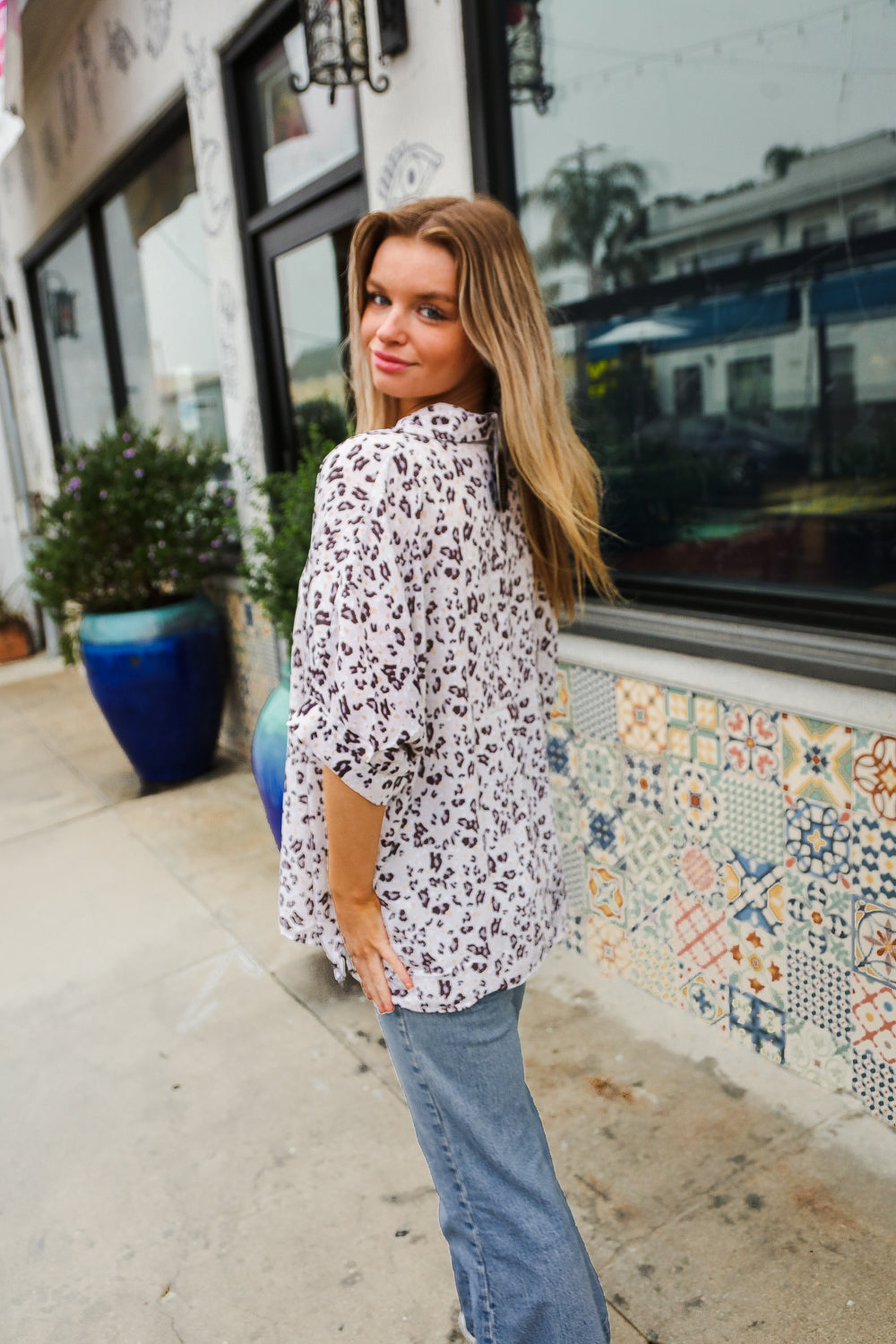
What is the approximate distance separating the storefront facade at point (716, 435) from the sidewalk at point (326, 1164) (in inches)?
7.7

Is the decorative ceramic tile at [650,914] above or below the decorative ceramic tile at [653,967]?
above

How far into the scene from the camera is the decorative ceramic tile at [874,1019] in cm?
188

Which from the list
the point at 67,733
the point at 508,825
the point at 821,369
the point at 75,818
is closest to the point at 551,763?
the point at 821,369

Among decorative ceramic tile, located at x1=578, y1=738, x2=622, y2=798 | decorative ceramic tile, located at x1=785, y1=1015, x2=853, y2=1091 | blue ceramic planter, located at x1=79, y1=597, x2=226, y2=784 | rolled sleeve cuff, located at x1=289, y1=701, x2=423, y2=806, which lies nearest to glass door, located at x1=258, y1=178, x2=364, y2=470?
blue ceramic planter, located at x1=79, y1=597, x2=226, y2=784

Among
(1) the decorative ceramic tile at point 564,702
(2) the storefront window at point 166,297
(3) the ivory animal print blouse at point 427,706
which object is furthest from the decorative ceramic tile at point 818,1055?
(2) the storefront window at point 166,297

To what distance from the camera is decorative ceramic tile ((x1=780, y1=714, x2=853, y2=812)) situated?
1869 millimetres

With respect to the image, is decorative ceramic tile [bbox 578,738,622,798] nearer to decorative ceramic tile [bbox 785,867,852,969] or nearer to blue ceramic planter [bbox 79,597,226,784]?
decorative ceramic tile [bbox 785,867,852,969]

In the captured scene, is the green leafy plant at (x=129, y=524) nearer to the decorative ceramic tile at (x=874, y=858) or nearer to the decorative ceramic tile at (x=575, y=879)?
the decorative ceramic tile at (x=575, y=879)

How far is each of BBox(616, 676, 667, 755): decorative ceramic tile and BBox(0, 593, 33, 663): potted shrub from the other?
6.73 m

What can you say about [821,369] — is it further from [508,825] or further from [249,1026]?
[249,1026]

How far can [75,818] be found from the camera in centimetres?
411

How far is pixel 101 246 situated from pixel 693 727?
4932 millimetres

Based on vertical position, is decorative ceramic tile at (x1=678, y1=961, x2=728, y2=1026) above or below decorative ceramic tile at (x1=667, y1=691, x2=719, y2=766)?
below

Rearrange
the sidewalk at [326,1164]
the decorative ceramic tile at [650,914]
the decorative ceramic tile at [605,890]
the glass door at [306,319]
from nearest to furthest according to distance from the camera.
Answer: the sidewalk at [326,1164], the decorative ceramic tile at [650,914], the decorative ceramic tile at [605,890], the glass door at [306,319]
